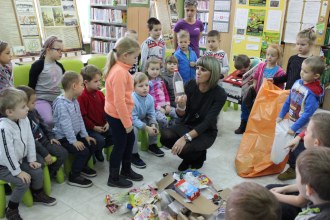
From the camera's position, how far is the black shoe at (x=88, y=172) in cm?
272

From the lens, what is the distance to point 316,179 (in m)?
1.24

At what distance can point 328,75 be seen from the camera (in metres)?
5.04

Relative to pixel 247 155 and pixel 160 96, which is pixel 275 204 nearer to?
pixel 247 155

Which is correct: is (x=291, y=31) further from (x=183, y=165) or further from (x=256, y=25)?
(x=183, y=165)

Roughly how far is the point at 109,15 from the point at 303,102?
14.8 feet

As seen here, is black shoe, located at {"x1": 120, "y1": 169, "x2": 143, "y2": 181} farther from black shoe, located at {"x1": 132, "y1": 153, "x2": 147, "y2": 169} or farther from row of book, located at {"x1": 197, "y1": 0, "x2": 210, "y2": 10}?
row of book, located at {"x1": 197, "y1": 0, "x2": 210, "y2": 10}

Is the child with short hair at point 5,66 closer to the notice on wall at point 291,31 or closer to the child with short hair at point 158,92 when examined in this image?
the child with short hair at point 158,92

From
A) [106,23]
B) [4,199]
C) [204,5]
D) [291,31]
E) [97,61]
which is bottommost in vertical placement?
[4,199]

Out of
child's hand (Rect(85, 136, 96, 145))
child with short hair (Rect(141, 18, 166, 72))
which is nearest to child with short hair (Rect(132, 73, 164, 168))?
child's hand (Rect(85, 136, 96, 145))

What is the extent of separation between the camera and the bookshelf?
19.2 ft

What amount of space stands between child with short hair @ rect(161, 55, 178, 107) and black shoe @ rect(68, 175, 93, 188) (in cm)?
145

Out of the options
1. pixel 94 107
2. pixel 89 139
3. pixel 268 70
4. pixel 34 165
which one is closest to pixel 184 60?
pixel 268 70

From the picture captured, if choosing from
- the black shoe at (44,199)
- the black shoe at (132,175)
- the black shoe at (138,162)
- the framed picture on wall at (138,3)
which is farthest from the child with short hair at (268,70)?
the framed picture on wall at (138,3)

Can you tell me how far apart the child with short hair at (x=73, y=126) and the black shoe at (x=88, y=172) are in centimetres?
13
